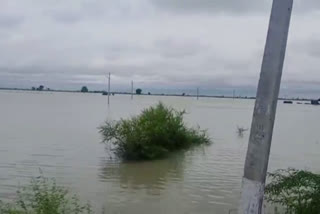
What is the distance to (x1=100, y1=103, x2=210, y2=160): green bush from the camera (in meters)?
20.2

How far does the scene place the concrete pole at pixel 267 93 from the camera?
394 cm

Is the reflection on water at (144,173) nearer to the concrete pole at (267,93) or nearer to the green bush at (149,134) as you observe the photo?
the green bush at (149,134)

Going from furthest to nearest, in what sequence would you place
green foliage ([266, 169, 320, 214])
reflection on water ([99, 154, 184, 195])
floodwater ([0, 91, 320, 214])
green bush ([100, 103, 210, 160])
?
green bush ([100, 103, 210, 160]) < reflection on water ([99, 154, 184, 195]) < floodwater ([0, 91, 320, 214]) < green foliage ([266, 169, 320, 214])

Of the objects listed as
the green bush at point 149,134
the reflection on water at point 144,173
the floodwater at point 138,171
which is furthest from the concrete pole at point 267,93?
the green bush at point 149,134

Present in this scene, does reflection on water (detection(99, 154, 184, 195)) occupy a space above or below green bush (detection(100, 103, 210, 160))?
below

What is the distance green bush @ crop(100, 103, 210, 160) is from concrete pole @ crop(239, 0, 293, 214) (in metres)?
16.2

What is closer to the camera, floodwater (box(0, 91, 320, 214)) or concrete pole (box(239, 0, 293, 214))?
concrete pole (box(239, 0, 293, 214))

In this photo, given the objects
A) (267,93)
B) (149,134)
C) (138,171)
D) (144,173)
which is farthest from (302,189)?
(149,134)

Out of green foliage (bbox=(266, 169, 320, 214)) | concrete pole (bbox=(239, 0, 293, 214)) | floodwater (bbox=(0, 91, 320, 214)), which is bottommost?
floodwater (bbox=(0, 91, 320, 214))

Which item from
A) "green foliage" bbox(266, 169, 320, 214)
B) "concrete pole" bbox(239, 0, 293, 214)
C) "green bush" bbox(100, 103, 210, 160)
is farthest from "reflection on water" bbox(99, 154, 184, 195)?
"concrete pole" bbox(239, 0, 293, 214)

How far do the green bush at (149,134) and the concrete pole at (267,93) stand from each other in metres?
16.2

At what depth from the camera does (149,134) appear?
2119 cm

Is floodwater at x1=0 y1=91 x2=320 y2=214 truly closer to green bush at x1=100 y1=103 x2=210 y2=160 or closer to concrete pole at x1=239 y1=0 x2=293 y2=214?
green bush at x1=100 y1=103 x2=210 y2=160

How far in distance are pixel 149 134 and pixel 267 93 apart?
17.3 meters
